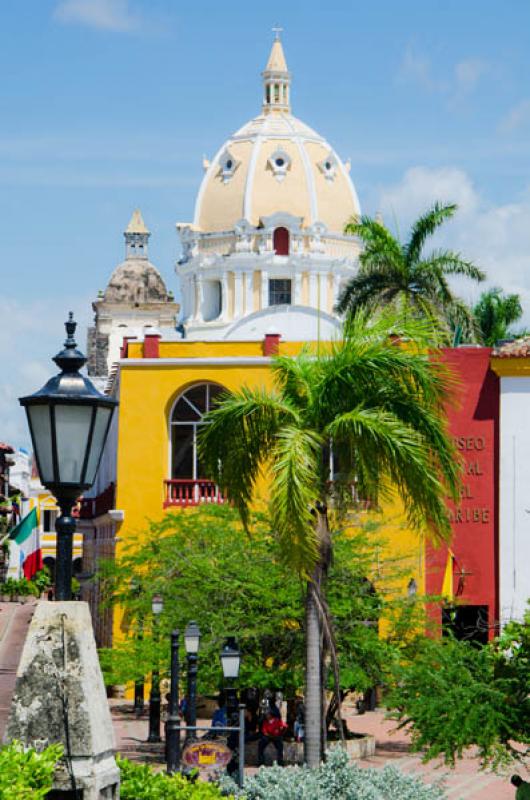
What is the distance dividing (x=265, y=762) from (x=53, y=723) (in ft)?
48.2

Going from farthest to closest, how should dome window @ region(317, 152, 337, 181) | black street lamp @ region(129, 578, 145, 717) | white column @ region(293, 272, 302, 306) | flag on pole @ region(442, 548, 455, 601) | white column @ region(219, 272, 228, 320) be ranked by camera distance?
dome window @ region(317, 152, 337, 181) < white column @ region(219, 272, 228, 320) < white column @ region(293, 272, 302, 306) < flag on pole @ region(442, 548, 455, 601) < black street lamp @ region(129, 578, 145, 717)

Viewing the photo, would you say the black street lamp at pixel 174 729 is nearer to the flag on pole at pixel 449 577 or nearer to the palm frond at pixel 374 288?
the flag on pole at pixel 449 577

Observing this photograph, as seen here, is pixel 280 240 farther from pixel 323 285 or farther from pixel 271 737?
pixel 271 737

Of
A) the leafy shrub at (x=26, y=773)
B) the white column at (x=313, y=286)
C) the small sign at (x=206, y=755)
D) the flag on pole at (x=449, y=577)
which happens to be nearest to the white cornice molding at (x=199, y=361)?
the flag on pole at (x=449, y=577)

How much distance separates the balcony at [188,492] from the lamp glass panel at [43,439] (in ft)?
Answer: 83.2

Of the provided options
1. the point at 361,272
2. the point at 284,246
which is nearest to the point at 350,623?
the point at 361,272

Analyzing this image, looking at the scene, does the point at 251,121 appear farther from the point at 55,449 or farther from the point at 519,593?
the point at 55,449

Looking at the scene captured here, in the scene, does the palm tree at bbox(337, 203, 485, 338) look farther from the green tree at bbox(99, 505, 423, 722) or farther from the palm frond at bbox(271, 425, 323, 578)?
the palm frond at bbox(271, 425, 323, 578)

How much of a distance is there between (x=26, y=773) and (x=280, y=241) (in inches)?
2747

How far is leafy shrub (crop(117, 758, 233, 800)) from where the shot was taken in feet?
31.4

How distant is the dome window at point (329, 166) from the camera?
78.0 m

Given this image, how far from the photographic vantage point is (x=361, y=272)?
4434cm

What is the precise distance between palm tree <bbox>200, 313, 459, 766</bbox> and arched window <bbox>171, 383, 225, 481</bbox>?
15.0 metres

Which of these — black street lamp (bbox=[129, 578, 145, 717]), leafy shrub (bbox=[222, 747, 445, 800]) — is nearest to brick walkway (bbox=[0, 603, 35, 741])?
black street lamp (bbox=[129, 578, 145, 717])
